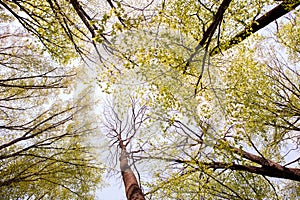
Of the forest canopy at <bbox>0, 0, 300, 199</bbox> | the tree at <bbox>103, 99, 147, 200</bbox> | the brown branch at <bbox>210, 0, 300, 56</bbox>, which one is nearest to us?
the forest canopy at <bbox>0, 0, 300, 199</bbox>

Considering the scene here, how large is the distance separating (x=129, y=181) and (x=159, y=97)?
1.63 metres

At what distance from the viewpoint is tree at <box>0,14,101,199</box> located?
4.50m

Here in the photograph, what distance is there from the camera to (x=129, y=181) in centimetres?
409

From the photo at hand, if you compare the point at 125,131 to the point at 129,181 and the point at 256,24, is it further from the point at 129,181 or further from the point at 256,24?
the point at 256,24

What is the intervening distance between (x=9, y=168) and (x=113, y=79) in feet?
10.1

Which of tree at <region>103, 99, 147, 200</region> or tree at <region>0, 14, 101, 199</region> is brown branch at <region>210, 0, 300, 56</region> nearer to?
tree at <region>103, 99, 147, 200</region>

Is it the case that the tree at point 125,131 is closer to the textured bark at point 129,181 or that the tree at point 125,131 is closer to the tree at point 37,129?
the textured bark at point 129,181

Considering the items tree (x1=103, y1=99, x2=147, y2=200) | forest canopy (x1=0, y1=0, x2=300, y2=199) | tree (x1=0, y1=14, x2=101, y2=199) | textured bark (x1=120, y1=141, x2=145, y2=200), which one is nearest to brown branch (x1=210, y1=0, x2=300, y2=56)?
forest canopy (x1=0, y1=0, x2=300, y2=199)

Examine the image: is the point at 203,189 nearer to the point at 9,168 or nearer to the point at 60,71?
the point at 60,71

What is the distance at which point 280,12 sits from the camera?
3.71m

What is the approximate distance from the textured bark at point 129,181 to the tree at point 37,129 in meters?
0.54

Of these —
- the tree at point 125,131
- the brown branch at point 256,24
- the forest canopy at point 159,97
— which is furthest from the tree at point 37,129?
the brown branch at point 256,24

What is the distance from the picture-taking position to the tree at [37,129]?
4.50m

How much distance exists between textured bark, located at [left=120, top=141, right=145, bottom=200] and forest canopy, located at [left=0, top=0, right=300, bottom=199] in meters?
0.03
